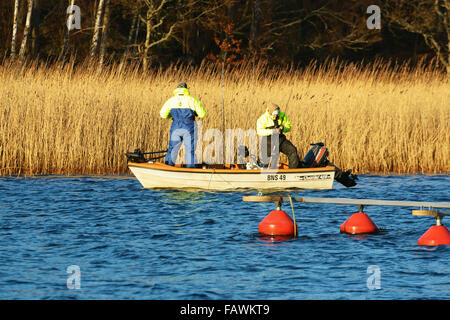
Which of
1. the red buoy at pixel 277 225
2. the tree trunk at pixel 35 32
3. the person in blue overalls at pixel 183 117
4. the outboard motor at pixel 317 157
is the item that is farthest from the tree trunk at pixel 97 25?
the red buoy at pixel 277 225

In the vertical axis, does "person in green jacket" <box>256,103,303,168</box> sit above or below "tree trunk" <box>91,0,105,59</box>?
below

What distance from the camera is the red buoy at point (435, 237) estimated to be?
10.9 m

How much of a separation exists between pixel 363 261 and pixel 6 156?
875 cm

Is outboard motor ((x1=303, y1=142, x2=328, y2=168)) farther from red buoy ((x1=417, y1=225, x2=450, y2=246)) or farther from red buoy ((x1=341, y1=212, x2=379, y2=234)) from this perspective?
red buoy ((x1=417, y1=225, x2=450, y2=246))

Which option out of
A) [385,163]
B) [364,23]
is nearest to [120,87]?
[385,163]

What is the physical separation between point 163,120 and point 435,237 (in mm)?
8187

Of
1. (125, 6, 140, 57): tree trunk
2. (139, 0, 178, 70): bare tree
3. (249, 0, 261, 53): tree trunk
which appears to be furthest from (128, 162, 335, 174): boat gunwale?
(249, 0, 261, 53): tree trunk

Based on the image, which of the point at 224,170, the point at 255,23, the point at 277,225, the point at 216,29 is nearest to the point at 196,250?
the point at 277,225

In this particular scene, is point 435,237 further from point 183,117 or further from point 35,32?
point 35,32

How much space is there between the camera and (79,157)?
17.3 metres

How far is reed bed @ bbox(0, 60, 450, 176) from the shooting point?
17.0 metres

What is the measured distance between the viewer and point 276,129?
15.9m

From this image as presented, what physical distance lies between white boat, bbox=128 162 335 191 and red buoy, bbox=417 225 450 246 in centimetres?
478

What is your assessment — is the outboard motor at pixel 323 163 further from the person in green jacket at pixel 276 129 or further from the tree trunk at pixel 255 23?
the tree trunk at pixel 255 23
